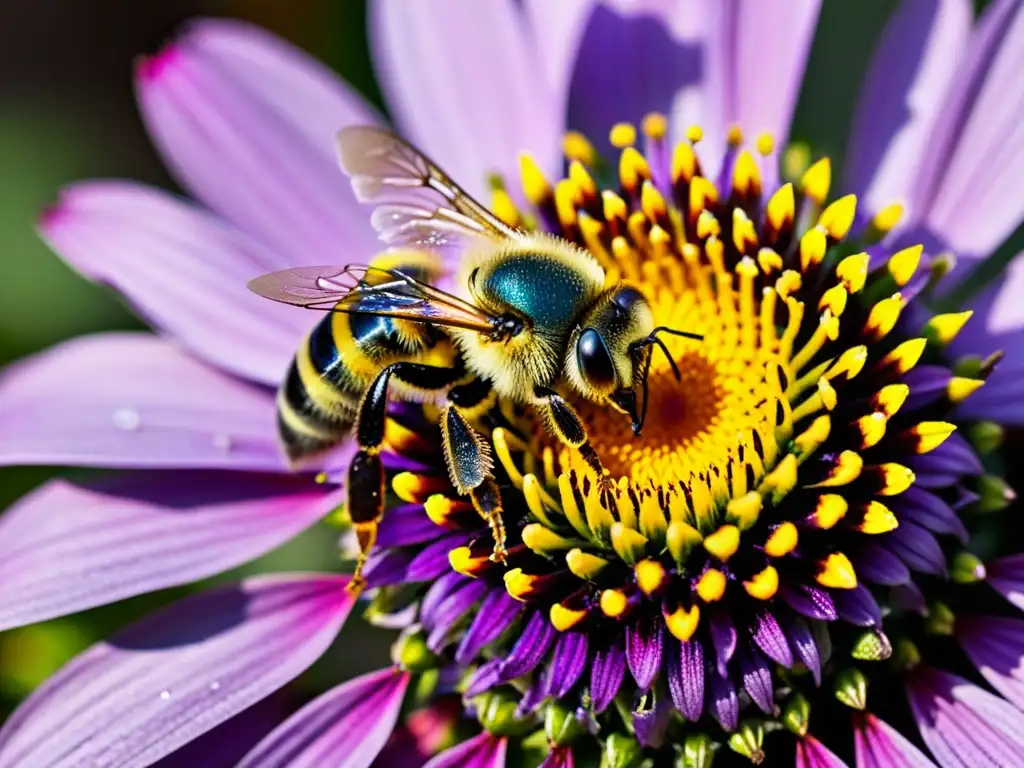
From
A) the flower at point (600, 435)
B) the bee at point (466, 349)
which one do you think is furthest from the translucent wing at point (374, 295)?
the flower at point (600, 435)

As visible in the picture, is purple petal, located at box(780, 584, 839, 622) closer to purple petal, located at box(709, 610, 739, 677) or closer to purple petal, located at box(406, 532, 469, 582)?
purple petal, located at box(709, 610, 739, 677)

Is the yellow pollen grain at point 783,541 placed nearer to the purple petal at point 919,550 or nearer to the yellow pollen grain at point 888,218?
the purple petal at point 919,550

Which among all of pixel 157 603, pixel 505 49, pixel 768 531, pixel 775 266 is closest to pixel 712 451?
pixel 768 531

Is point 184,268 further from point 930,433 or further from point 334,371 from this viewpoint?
point 930,433

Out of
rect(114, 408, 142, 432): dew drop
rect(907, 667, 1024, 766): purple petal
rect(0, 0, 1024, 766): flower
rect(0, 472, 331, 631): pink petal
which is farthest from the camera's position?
rect(114, 408, 142, 432): dew drop

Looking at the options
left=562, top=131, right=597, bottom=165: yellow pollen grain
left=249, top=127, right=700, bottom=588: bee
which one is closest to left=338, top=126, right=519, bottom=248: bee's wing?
left=249, top=127, right=700, bottom=588: bee
